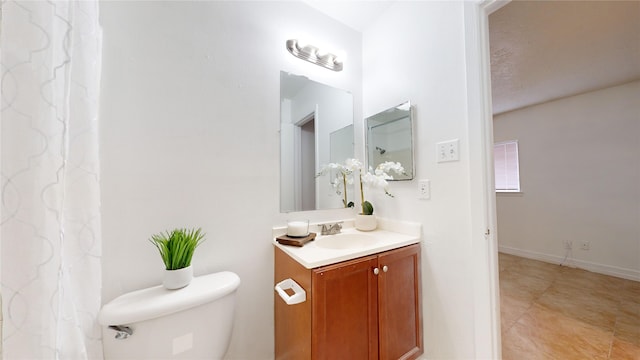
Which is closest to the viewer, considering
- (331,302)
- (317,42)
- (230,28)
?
(331,302)

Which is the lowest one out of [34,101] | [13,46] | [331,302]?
[331,302]

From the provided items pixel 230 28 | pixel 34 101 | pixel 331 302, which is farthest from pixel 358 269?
pixel 230 28

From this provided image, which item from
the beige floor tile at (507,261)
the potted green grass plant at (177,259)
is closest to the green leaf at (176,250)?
the potted green grass plant at (177,259)

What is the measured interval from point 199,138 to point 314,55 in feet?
3.17

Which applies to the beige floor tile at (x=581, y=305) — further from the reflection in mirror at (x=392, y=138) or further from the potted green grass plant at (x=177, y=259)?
the potted green grass plant at (x=177, y=259)

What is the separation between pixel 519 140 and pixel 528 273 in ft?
6.35

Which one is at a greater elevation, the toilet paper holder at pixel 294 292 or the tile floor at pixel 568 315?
the toilet paper holder at pixel 294 292

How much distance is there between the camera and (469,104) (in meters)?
1.04

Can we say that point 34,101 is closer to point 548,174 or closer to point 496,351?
point 496,351

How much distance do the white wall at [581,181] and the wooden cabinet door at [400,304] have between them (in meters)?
3.13

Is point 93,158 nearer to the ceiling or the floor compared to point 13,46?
nearer to the floor

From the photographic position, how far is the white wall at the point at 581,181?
2.38 meters

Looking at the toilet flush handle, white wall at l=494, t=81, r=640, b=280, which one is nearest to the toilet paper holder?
the toilet flush handle

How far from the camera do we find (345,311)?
938mm
